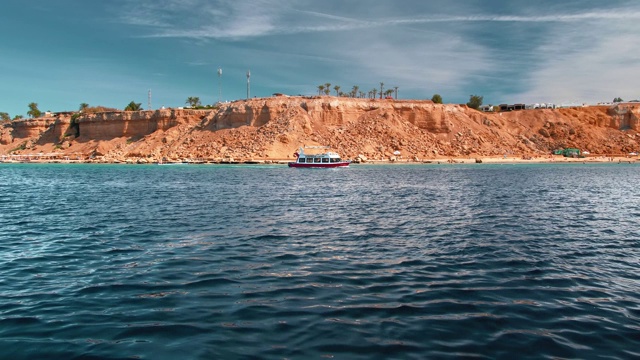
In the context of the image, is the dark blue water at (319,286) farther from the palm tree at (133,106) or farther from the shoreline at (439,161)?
the palm tree at (133,106)

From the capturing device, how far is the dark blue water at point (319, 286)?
7.76 m

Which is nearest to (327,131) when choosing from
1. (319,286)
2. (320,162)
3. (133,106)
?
(320,162)

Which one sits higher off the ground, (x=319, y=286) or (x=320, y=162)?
(x=320, y=162)

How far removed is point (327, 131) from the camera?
11269 centimetres

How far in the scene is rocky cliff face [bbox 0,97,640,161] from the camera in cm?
10912

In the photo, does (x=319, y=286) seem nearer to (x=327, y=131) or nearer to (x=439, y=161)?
(x=439, y=161)

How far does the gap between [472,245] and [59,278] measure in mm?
12751

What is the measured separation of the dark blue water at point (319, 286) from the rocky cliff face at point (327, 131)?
84.3 meters

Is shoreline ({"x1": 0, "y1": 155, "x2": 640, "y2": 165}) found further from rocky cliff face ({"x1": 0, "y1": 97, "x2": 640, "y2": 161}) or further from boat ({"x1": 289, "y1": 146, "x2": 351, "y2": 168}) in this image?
boat ({"x1": 289, "y1": 146, "x2": 351, "y2": 168})

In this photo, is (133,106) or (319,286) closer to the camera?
(319,286)

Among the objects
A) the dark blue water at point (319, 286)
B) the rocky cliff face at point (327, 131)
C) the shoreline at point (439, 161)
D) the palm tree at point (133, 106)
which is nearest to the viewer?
the dark blue water at point (319, 286)

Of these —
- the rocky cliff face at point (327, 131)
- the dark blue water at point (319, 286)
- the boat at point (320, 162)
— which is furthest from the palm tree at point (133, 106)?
the dark blue water at point (319, 286)

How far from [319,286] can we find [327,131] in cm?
10292

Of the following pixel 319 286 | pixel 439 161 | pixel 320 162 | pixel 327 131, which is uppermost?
pixel 327 131
